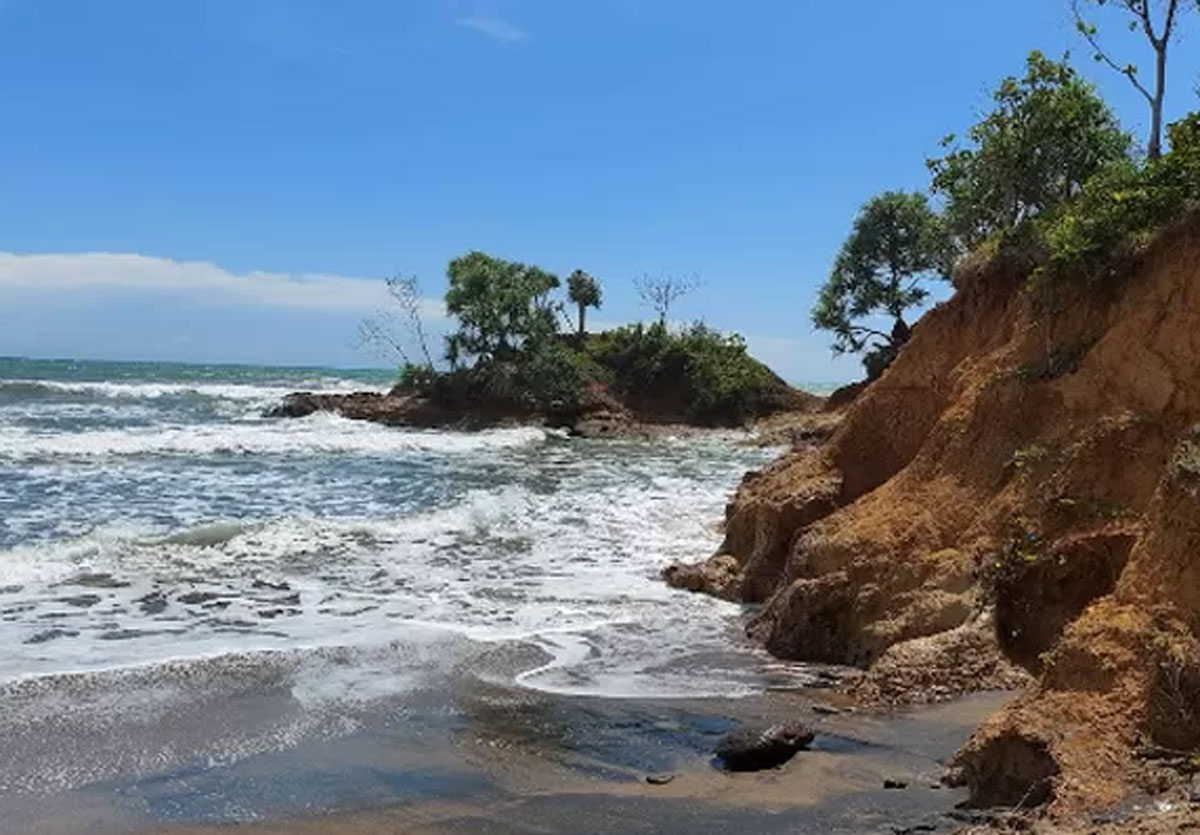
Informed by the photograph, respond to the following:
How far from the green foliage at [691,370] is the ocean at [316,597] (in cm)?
1936

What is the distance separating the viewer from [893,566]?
883cm

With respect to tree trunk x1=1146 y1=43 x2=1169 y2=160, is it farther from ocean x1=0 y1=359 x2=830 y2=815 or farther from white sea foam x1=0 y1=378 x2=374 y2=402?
white sea foam x1=0 y1=378 x2=374 y2=402

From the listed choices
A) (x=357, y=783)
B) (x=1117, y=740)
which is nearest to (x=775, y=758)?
(x=1117, y=740)

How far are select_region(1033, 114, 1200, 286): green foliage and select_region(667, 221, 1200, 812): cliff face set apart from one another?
180 millimetres

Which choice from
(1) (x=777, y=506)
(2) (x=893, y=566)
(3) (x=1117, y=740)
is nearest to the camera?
(3) (x=1117, y=740)

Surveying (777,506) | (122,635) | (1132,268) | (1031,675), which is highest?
(1132,268)

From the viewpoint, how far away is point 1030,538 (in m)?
7.65

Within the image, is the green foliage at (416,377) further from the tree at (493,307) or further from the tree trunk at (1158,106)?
the tree trunk at (1158,106)

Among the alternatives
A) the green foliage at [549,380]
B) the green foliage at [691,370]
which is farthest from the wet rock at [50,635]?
the green foliage at [691,370]

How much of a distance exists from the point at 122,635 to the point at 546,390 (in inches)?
1280

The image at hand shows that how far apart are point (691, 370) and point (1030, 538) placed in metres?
37.8

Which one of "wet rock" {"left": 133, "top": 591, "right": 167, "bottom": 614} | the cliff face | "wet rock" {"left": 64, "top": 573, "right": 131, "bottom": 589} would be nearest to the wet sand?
the cliff face

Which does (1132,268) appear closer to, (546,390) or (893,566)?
(893,566)

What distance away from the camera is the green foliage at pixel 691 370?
44.1 m
